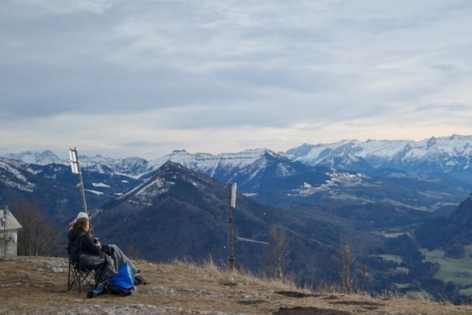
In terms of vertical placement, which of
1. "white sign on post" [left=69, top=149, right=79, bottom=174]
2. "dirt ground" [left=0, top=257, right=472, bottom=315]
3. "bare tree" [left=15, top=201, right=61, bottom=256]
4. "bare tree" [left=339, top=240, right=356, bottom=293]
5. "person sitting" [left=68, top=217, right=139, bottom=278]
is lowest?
"bare tree" [left=15, top=201, right=61, bottom=256]

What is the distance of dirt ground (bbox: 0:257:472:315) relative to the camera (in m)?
11.5

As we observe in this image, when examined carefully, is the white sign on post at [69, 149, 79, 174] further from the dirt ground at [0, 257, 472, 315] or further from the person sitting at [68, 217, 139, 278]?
the person sitting at [68, 217, 139, 278]

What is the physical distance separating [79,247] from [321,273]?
181 metres

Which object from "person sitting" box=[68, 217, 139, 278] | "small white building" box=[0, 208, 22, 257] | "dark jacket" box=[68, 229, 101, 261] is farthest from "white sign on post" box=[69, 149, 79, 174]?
"small white building" box=[0, 208, 22, 257]

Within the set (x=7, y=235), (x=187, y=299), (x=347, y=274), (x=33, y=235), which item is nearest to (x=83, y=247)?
(x=187, y=299)

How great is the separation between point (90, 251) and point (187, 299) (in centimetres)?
289

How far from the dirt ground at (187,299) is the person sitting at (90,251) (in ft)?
2.61

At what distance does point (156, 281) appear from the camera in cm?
1594

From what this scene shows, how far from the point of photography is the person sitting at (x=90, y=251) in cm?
1359

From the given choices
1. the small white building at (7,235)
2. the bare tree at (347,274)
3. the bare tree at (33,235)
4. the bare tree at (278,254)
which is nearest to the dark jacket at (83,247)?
the bare tree at (278,254)

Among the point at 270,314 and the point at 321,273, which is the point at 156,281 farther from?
the point at 321,273

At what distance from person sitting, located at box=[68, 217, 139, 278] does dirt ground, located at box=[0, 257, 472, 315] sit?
2.61 feet

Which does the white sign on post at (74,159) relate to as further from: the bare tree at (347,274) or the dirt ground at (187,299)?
the bare tree at (347,274)

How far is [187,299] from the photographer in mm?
13109
